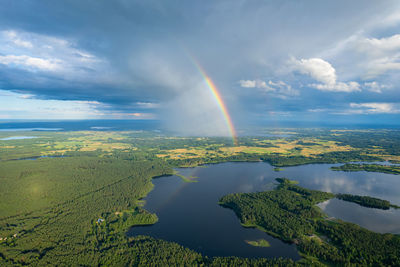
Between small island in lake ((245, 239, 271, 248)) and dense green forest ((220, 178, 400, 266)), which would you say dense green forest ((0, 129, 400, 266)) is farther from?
small island in lake ((245, 239, 271, 248))

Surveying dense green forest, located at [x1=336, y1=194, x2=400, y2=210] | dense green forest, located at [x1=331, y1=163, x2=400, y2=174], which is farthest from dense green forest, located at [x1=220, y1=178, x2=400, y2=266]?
dense green forest, located at [x1=331, y1=163, x2=400, y2=174]

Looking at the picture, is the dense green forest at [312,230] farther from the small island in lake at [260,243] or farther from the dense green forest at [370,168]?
the dense green forest at [370,168]

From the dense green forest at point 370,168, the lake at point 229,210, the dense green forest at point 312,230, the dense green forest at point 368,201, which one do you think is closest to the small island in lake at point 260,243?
the lake at point 229,210

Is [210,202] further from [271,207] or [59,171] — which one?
[59,171]

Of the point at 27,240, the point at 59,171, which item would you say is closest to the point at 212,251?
the point at 27,240

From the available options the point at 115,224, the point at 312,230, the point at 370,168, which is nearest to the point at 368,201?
the point at 312,230

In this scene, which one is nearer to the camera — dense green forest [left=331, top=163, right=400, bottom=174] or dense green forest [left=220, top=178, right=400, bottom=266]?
dense green forest [left=220, top=178, right=400, bottom=266]
